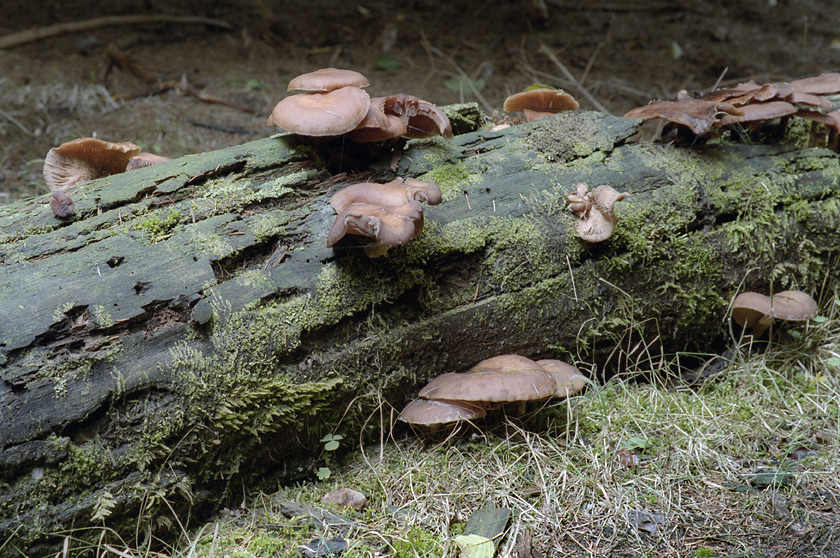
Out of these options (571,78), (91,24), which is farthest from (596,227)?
(91,24)

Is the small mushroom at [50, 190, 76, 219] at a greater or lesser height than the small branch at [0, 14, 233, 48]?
lesser

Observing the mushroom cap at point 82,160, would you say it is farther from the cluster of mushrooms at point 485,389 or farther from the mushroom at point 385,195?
the cluster of mushrooms at point 485,389

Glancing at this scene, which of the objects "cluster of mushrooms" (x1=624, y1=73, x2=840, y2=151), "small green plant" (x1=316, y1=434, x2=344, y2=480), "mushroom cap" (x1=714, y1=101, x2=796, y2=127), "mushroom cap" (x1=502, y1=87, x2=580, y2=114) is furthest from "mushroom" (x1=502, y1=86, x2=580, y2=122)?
"small green plant" (x1=316, y1=434, x2=344, y2=480)

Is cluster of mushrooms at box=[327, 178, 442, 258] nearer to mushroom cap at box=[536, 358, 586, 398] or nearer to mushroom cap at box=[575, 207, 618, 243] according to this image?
mushroom cap at box=[575, 207, 618, 243]

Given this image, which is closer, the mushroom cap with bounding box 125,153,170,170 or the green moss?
the green moss

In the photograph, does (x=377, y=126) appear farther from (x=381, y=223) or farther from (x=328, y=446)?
(x=328, y=446)

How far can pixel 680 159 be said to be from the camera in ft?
11.6

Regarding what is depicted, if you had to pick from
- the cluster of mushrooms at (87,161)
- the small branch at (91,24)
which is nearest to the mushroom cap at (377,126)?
the cluster of mushrooms at (87,161)

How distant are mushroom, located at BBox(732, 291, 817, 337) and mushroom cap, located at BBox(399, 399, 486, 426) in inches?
72.5

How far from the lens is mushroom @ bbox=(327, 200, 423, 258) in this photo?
2.49m

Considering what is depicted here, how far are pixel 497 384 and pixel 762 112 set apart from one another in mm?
2373

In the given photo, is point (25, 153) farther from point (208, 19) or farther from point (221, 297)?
point (221, 297)

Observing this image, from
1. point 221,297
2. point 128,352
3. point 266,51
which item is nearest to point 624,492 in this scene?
point 221,297

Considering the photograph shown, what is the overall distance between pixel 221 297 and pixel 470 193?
1429 mm
